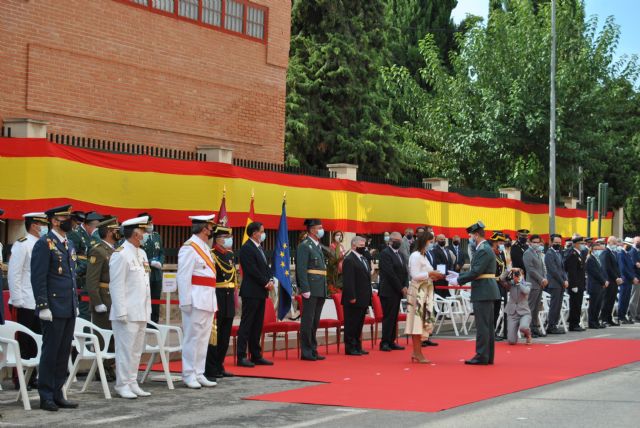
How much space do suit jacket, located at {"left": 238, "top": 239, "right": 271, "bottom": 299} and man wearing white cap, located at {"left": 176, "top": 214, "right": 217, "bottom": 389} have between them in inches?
80.8

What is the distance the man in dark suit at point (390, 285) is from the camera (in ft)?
59.9

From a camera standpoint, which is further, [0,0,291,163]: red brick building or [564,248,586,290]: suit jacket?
[564,248,586,290]: suit jacket

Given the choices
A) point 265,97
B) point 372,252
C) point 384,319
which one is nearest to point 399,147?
point 265,97

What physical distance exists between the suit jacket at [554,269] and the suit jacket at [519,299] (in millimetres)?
2748

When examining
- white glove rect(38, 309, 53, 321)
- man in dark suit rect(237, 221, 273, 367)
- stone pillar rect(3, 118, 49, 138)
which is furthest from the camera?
stone pillar rect(3, 118, 49, 138)

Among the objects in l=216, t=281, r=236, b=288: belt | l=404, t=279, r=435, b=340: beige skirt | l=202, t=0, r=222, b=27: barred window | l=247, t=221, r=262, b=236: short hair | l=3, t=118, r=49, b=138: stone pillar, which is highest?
l=202, t=0, r=222, b=27: barred window

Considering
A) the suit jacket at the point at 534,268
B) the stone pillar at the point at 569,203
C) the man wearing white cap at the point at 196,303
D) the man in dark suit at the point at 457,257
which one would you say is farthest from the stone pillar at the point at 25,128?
the stone pillar at the point at 569,203

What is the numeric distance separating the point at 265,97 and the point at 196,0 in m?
3.77

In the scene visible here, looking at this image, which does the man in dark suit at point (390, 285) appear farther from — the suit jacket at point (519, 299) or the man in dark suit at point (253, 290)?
the man in dark suit at point (253, 290)

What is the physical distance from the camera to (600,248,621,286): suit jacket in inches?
1011

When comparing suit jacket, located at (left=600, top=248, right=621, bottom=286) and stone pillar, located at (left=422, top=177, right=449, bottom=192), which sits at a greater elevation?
stone pillar, located at (left=422, top=177, right=449, bottom=192)

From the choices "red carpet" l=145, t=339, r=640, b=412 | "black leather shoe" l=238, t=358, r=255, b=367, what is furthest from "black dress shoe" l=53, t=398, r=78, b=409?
"black leather shoe" l=238, t=358, r=255, b=367

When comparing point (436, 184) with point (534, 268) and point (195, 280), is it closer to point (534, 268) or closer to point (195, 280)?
point (534, 268)

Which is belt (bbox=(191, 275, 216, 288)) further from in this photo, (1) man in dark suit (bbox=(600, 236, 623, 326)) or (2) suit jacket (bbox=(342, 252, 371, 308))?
(1) man in dark suit (bbox=(600, 236, 623, 326))
